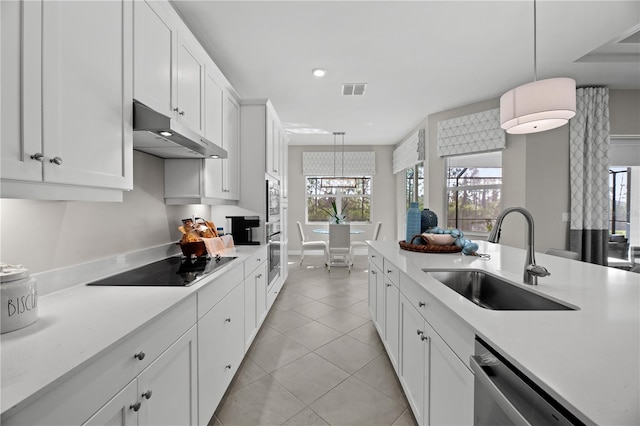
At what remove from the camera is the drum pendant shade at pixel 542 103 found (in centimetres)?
191

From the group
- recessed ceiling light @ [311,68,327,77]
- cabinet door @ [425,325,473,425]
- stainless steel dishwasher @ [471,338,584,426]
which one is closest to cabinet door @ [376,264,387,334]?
cabinet door @ [425,325,473,425]

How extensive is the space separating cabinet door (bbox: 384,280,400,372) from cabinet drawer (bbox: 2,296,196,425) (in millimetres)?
1321

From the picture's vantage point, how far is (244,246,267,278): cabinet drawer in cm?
222

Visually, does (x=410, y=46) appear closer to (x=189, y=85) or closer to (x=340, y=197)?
(x=189, y=85)

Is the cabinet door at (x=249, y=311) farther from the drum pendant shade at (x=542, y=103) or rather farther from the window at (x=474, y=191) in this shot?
the window at (x=474, y=191)

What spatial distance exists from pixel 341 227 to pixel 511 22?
3.66 metres

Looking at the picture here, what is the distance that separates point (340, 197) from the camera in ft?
23.4

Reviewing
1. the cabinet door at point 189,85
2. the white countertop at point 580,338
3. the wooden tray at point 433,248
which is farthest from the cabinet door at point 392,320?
the cabinet door at point 189,85

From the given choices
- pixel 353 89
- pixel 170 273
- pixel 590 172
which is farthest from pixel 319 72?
pixel 590 172

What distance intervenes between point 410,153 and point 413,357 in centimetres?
462

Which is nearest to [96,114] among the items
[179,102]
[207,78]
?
[179,102]

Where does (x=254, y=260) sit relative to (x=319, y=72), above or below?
below

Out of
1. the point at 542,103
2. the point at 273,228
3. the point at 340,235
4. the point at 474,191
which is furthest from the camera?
the point at 340,235

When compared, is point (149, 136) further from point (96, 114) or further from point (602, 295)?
point (602, 295)
